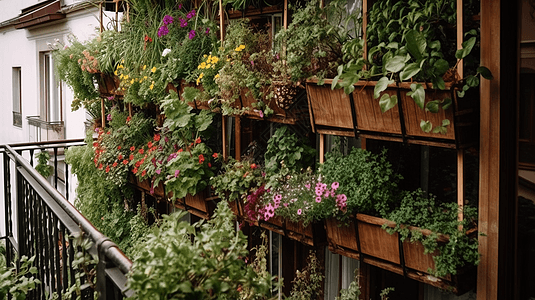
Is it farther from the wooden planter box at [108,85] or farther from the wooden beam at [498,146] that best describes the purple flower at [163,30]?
the wooden beam at [498,146]

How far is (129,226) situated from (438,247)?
4055mm

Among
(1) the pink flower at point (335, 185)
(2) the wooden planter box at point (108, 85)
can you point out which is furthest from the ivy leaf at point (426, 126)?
(2) the wooden planter box at point (108, 85)

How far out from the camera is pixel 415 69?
2.63 m

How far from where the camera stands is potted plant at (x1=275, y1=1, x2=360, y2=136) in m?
3.22

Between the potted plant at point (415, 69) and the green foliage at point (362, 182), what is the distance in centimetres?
27

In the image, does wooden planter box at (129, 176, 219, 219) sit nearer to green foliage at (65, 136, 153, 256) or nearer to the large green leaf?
green foliage at (65, 136, 153, 256)

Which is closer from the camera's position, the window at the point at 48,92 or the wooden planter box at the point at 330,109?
the wooden planter box at the point at 330,109

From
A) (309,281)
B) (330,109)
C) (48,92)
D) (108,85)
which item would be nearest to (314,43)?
(330,109)

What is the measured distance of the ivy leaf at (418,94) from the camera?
2.59 meters

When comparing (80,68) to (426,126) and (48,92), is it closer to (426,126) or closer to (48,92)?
(48,92)

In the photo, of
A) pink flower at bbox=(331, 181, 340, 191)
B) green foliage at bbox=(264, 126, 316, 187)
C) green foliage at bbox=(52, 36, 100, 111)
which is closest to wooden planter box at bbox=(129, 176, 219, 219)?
green foliage at bbox=(264, 126, 316, 187)

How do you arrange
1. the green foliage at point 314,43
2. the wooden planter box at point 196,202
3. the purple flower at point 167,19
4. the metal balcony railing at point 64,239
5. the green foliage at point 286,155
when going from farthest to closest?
the purple flower at point 167,19 → the wooden planter box at point 196,202 → the green foliage at point 286,155 → the green foliage at point 314,43 → the metal balcony railing at point 64,239

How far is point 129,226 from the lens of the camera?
6.06 metres

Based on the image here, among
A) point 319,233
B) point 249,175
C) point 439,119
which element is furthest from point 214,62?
point 439,119
